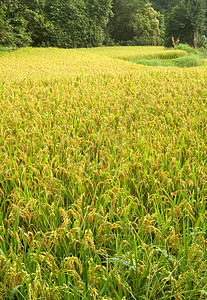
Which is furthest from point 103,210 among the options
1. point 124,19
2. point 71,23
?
point 124,19

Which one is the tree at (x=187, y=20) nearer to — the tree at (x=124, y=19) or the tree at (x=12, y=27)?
the tree at (x=124, y=19)

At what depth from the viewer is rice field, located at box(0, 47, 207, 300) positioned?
1146 mm

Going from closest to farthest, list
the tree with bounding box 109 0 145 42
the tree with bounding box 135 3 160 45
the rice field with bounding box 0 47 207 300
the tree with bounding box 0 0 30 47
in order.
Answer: the rice field with bounding box 0 47 207 300 < the tree with bounding box 0 0 30 47 < the tree with bounding box 109 0 145 42 < the tree with bounding box 135 3 160 45

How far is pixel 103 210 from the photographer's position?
1.56 metres

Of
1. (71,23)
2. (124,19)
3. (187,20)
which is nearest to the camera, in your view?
(71,23)

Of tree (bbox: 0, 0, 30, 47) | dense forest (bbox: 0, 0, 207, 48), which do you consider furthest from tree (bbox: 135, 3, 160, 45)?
tree (bbox: 0, 0, 30, 47)

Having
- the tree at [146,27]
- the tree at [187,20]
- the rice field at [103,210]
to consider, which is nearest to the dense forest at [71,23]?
the tree at [187,20]

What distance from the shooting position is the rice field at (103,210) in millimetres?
1146

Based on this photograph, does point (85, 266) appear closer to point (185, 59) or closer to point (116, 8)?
point (185, 59)

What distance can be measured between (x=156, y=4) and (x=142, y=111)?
41095 millimetres

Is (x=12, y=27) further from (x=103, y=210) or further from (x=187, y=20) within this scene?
(x=103, y=210)

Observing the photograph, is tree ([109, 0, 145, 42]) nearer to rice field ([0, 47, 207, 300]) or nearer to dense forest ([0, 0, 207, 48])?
dense forest ([0, 0, 207, 48])

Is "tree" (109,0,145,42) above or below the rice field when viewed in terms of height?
above

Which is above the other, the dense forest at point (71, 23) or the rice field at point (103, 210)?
the dense forest at point (71, 23)
